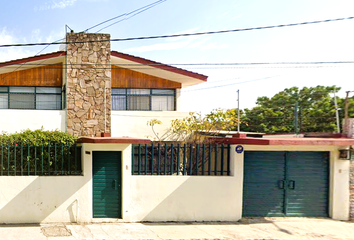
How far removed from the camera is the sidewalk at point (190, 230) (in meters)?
7.52

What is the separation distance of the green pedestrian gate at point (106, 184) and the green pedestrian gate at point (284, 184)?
3932 millimetres

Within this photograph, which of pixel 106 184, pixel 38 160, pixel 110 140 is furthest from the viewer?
pixel 106 184

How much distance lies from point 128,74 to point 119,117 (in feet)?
7.06

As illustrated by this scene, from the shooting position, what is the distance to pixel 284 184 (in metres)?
9.41

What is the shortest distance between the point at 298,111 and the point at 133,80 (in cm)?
2556

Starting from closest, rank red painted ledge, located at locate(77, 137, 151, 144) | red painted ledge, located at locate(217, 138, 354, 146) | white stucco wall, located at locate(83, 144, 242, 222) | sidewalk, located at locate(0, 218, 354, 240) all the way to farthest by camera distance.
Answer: sidewalk, located at locate(0, 218, 354, 240), red painted ledge, located at locate(77, 137, 151, 144), red painted ledge, located at locate(217, 138, 354, 146), white stucco wall, located at locate(83, 144, 242, 222)

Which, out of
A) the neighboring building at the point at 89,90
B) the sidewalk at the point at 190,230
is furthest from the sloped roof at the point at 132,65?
the sidewalk at the point at 190,230

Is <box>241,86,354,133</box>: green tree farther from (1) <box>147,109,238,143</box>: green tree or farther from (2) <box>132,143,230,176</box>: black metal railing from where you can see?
(2) <box>132,143,230,176</box>: black metal railing

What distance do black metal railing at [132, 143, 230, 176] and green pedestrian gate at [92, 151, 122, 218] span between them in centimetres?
56

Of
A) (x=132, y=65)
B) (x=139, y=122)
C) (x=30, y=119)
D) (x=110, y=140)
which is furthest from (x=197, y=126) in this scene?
(x=30, y=119)

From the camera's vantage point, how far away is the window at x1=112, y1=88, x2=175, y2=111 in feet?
47.2

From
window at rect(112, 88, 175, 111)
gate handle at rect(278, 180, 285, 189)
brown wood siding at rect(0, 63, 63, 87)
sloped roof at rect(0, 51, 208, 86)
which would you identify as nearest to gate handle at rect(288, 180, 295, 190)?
gate handle at rect(278, 180, 285, 189)

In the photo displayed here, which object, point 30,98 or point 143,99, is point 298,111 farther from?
point 30,98

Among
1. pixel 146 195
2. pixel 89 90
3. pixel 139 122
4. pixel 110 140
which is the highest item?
pixel 89 90
